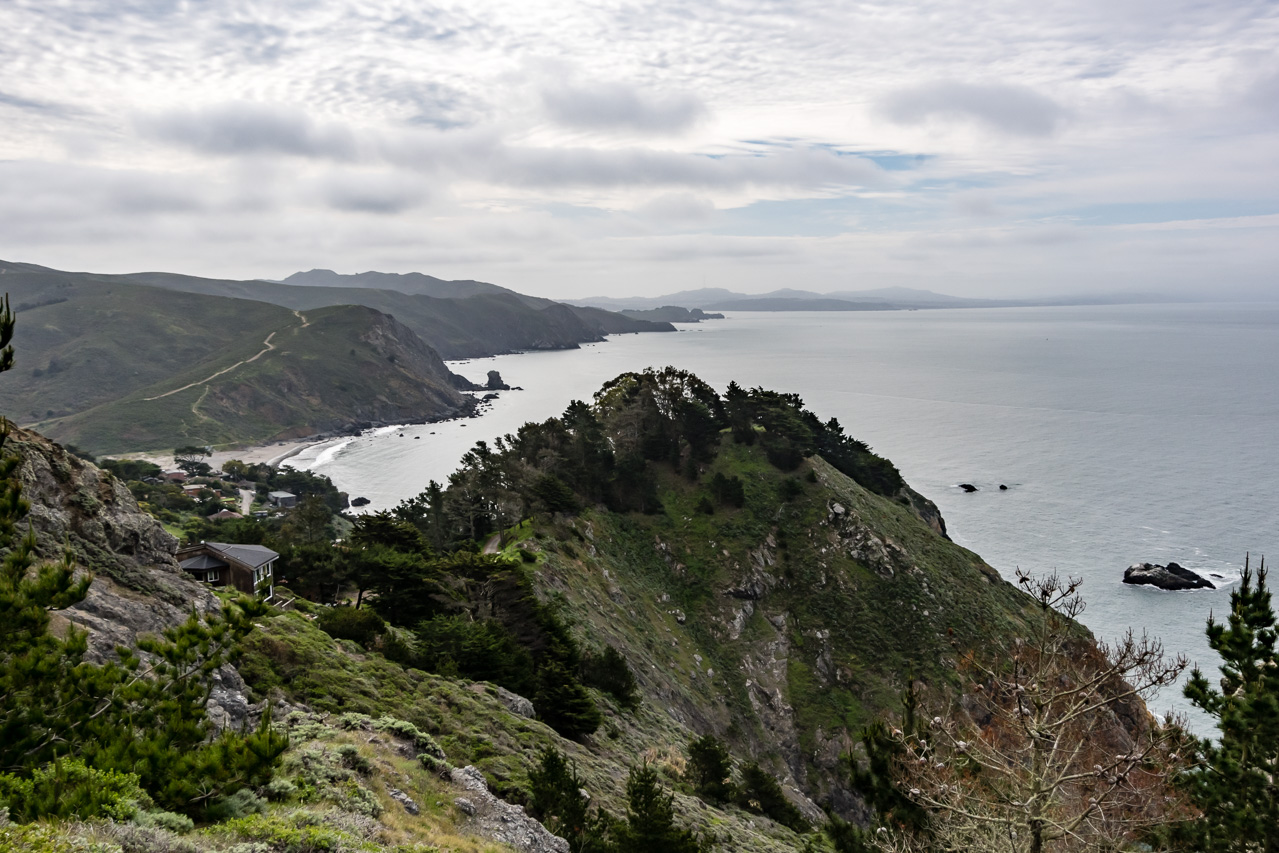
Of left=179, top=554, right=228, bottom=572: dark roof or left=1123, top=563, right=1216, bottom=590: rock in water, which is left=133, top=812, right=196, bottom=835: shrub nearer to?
left=179, top=554, right=228, bottom=572: dark roof

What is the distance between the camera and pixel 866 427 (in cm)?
14025

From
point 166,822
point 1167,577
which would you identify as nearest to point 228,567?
point 166,822

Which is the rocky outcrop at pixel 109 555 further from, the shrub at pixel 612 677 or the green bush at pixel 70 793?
the shrub at pixel 612 677

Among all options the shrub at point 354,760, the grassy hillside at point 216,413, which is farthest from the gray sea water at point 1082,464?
the shrub at point 354,760

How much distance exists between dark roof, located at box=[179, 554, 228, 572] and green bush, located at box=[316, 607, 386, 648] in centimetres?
1048

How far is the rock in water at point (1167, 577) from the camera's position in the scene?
67.5m

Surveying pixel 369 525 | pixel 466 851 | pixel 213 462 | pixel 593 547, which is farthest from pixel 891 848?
pixel 213 462

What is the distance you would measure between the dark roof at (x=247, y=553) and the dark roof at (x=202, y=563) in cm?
46

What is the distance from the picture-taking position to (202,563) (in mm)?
33531

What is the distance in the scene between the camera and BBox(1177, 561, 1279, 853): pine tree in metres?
16.1

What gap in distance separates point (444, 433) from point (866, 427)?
98698 mm

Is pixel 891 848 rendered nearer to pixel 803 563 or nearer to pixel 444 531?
pixel 803 563

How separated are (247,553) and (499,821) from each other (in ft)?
82.4

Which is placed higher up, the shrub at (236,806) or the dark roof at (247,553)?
the shrub at (236,806)
